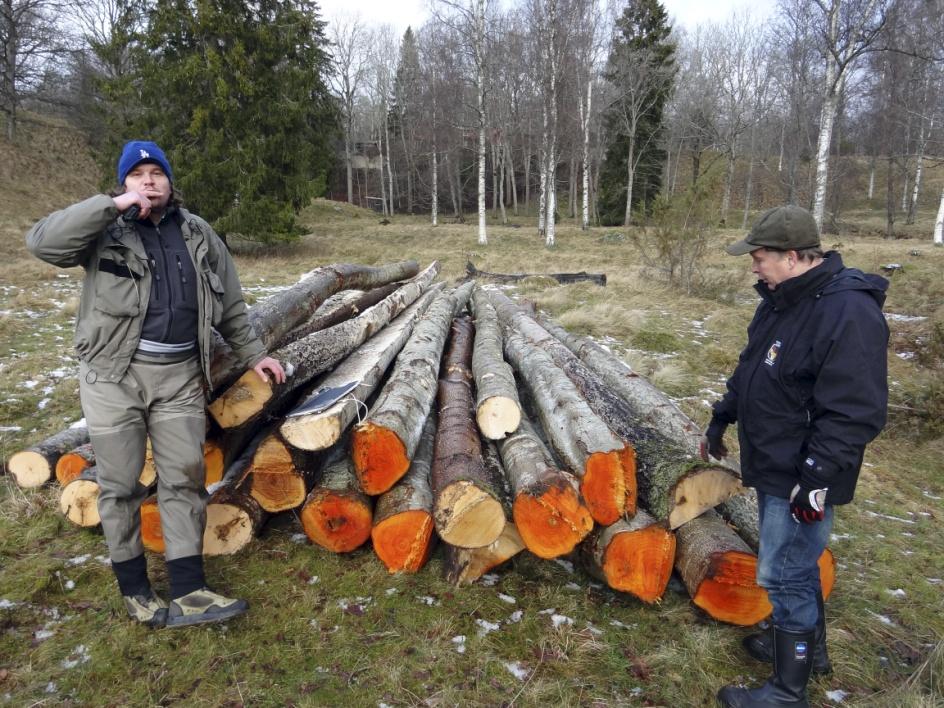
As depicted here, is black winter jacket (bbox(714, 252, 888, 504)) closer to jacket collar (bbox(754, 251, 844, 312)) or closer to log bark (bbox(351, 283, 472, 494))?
jacket collar (bbox(754, 251, 844, 312))

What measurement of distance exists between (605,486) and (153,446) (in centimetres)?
252

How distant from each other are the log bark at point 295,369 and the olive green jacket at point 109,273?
0.34m

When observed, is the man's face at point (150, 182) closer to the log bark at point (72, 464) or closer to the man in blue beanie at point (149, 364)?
the man in blue beanie at point (149, 364)

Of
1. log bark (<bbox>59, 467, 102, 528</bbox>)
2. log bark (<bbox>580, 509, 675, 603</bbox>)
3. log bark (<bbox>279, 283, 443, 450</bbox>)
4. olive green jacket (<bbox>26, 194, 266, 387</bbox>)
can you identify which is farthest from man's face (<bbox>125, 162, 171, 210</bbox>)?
log bark (<bbox>580, 509, 675, 603</bbox>)

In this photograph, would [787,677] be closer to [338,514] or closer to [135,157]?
[338,514]

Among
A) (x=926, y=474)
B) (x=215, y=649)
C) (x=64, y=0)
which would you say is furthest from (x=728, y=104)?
(x=215, y=649)

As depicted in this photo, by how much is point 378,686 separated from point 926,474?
5330mm

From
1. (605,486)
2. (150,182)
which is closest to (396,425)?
(605,486)

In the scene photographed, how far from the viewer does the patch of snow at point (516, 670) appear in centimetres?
259

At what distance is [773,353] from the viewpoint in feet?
7.84

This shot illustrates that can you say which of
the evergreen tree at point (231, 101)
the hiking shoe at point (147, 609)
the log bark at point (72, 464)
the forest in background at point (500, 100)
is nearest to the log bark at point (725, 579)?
the hiking shoe at point (147, 609)

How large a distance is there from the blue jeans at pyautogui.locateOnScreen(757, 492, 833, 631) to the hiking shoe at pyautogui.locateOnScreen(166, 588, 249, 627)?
267 centimetres

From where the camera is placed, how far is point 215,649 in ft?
8.82

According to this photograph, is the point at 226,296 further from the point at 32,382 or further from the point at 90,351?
the point at 32,382
